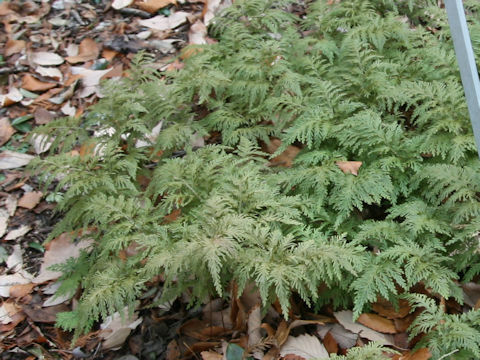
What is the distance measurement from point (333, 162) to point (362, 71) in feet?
2.47

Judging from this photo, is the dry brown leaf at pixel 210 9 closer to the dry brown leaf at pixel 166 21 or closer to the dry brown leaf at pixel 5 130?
the dry brown leaf at pixel 166 21

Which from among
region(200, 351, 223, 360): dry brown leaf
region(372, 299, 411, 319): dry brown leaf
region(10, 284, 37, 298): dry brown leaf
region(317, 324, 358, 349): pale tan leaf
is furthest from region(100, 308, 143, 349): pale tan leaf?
region(372, 299, 411, 319): dry brown leaf

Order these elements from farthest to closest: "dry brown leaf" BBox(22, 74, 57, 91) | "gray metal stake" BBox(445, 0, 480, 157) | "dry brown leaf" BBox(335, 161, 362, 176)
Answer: "dry brown leaf" BBox(22, 74, 57, 91)
"dry brown leaf" BBox(335, 161, 362, 176)
"gray metal stake" BBox(445, 0, 480, 157)

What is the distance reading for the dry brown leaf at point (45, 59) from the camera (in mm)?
4734

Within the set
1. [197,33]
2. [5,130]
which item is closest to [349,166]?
[197,33]

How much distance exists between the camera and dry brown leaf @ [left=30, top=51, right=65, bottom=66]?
473 centimetres

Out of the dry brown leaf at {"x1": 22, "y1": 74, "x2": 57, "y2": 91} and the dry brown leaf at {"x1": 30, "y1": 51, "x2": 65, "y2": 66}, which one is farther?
the dry brown leaf at {"x1": 30, "y1": 51, "x2": 65, "y2": 66}

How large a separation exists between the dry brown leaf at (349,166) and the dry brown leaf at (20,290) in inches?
82.2

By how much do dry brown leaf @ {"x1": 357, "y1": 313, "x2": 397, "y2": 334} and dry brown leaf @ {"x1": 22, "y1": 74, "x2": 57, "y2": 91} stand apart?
11.1 ft

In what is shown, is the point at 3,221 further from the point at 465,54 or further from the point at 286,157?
the point at 465,54

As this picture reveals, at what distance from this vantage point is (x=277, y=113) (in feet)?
11.1

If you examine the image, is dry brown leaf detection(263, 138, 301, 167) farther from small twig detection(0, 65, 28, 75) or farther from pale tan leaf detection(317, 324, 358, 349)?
small twig detection(0, 65, 28, 75)

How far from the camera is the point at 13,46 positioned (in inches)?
191

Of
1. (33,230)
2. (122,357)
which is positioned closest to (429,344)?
(122,357)
